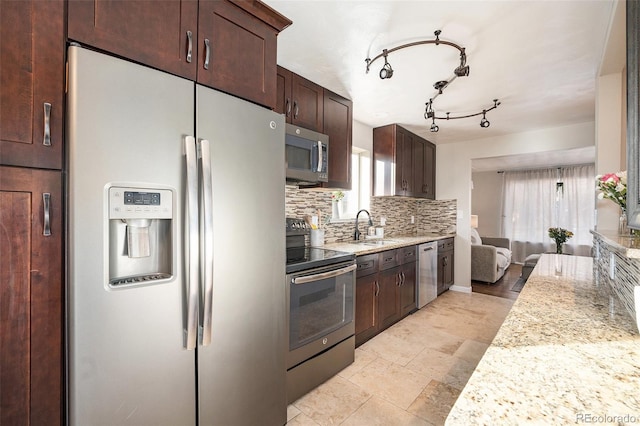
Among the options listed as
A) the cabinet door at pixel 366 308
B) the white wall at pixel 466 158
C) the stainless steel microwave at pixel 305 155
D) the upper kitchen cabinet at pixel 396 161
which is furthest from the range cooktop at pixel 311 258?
the white wall at pixel 466 158

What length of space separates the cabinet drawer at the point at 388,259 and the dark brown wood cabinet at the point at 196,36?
6.22ft

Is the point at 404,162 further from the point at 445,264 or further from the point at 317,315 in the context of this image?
the point at 317,315

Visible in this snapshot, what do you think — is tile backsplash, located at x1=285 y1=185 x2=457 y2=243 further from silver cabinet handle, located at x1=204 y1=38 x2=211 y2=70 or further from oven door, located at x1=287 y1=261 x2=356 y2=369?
silver cabinet handle, located at x1=204 y1=38 x2=211 y2=70

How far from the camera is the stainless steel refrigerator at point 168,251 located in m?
0.97

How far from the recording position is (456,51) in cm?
206

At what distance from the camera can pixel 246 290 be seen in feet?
4.61

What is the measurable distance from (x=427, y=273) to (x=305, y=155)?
249 cm

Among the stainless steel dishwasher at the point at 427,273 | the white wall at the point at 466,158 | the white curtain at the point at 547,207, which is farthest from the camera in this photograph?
the white curtain at the point at 547,207

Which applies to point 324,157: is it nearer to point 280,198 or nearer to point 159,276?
point 280,198

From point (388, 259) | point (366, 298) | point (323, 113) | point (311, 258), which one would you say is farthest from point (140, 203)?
point (388, 259)

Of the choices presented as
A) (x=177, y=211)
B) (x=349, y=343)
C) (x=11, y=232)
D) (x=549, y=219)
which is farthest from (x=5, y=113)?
(x=549, y=219)

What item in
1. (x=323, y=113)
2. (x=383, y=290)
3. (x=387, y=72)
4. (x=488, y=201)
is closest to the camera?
(x=387, y=72)

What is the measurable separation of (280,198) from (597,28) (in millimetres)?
2274

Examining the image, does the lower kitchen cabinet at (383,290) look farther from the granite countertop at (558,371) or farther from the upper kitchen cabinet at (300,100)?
the granite countertop at (558,371)
